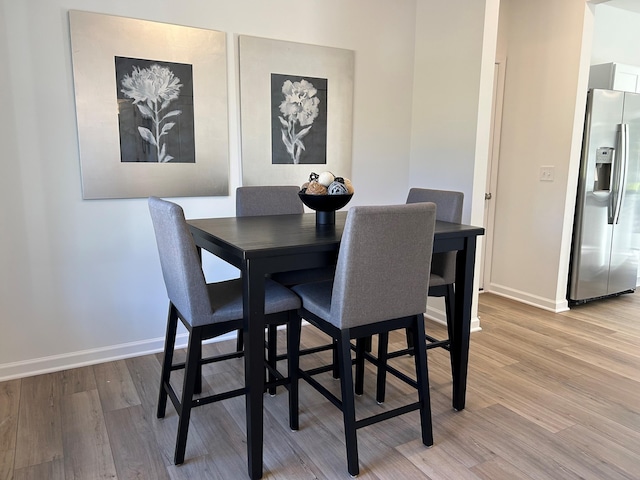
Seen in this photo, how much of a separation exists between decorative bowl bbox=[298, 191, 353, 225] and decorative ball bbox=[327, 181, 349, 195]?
2 cm

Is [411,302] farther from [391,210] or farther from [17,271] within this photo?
[17,271]

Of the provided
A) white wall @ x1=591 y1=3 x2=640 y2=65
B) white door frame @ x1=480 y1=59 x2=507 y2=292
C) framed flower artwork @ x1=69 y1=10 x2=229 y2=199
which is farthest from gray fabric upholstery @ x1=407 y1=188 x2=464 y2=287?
white wall @ x1=591 y1=3 x2=640 y2=65

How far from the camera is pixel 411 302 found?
1948 mm

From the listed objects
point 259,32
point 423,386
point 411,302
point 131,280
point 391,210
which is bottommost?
point 423,386

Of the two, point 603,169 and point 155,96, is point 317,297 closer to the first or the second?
point 155,96

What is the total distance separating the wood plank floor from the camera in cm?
189

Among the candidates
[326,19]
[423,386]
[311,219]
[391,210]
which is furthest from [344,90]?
[423,386]

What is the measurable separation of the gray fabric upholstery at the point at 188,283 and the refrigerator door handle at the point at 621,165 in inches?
129

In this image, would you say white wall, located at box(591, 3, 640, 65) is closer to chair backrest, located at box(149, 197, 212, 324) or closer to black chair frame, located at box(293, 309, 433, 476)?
black chair frame, located at box(293, 309, 433, 476)

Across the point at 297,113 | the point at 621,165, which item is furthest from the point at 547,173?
the point at 297,113

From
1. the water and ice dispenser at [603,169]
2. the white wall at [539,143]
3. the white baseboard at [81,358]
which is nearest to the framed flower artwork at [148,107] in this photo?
the white baseboard at [81,358]

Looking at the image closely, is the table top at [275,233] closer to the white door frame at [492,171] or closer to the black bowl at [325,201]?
the black bowl at [325,201]

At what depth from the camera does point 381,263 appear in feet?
5.90

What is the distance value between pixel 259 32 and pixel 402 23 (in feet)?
4.09
